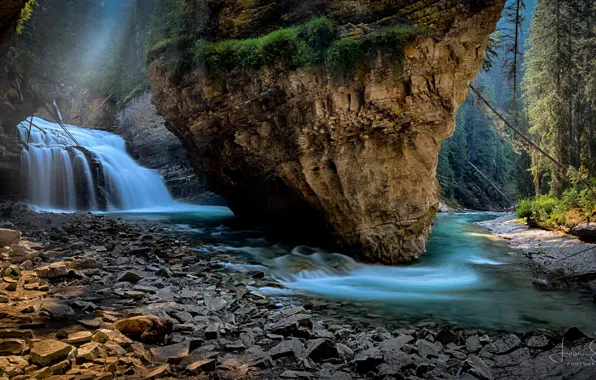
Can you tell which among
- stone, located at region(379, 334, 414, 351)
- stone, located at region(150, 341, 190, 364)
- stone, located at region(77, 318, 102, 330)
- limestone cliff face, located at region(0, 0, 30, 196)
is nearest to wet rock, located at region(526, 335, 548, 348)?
stone, located at region(379, 334, 414, 351)

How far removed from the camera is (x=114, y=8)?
5056cm

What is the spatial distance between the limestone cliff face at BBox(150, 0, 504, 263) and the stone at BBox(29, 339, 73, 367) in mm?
8264

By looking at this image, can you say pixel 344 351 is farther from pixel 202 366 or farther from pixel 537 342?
pixel 537 342

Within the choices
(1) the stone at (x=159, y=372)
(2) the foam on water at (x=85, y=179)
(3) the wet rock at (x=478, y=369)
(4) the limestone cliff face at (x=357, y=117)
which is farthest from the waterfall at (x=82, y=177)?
(3) the wet rock at (x=478, y=369)

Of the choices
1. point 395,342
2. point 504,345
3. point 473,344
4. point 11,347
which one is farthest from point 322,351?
point 11,347

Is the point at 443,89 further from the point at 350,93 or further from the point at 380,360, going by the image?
the point at 380,360

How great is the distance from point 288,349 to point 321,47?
812cm

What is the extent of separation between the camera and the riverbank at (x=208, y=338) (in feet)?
11.3

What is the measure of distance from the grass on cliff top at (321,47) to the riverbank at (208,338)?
6.27 metres

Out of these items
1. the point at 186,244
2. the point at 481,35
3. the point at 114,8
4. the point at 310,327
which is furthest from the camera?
the point at 114,8

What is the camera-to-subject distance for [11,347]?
3299 mm

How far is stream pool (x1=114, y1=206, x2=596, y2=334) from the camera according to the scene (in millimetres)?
6492

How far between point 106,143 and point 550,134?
3113 centimetres

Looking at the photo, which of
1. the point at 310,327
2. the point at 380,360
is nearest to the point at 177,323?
the point at 310,327
